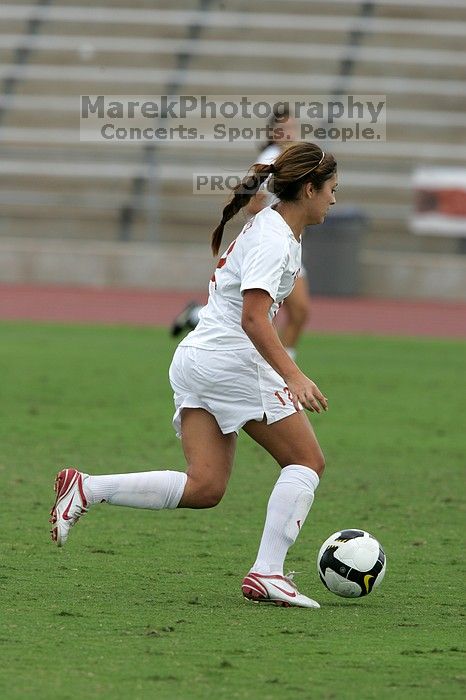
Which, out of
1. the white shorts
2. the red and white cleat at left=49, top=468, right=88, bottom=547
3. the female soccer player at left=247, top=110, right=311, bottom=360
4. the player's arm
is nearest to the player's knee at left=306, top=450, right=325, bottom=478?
the white shorts

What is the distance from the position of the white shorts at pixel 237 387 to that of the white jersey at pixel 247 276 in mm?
52

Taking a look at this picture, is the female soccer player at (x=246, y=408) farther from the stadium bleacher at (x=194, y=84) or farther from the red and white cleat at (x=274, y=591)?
the stadium bleacher at (x=194, y=84)

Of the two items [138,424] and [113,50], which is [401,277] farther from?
[138,424]

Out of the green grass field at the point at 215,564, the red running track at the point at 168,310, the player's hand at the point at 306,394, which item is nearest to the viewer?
the green grass field at the point at 215,564

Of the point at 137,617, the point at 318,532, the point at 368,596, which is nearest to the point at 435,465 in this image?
the point at 318,532

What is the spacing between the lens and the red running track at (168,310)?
1775 centimetres

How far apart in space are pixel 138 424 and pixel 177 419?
4.92 metres

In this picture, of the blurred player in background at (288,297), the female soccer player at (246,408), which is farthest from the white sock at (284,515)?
the blurred player in background at (288,297)

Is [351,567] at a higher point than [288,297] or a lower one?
lower

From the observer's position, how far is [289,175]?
17.0 ft

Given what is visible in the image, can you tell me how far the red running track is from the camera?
17.8 meters

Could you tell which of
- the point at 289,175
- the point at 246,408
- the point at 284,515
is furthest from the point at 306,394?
the point at 289,175

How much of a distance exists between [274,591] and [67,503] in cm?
88

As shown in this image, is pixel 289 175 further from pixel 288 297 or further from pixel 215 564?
pixel 288 297
